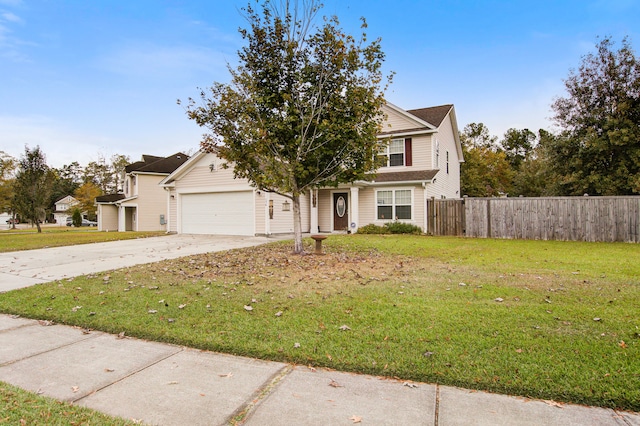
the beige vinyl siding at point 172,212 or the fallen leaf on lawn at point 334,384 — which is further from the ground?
the beige vinyl siding at point 172,212

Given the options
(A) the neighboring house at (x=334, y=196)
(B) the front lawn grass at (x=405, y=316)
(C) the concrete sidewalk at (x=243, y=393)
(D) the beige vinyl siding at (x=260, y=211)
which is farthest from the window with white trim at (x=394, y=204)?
(C) the concrete sidewalk at (x=243, y=393)

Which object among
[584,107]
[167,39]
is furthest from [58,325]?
[584,107]

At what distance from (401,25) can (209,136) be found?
8613 mm

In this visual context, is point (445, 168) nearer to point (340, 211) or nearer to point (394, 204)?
point (394, 204)

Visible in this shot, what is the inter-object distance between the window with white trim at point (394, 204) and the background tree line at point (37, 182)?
26.0 metres

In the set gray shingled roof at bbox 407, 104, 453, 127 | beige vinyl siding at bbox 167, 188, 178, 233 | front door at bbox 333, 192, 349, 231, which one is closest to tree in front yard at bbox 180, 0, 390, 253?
front door at bbox 333, 192, 349, 231

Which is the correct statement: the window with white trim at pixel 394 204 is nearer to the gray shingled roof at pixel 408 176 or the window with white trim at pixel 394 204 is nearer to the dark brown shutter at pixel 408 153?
the gray shingled roof at pixel 408 176

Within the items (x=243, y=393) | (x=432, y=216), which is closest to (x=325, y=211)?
(x=432, y=216)

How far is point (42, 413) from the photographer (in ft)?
7.82

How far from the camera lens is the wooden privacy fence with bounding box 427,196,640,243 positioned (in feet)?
44.1

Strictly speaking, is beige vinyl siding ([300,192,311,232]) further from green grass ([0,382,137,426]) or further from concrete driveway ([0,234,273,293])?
green grass ([0,382,137,426])

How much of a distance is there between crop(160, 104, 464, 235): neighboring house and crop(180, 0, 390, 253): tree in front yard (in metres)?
7.42

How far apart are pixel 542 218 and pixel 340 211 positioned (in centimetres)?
933

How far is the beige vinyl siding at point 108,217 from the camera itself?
29.0 meters
